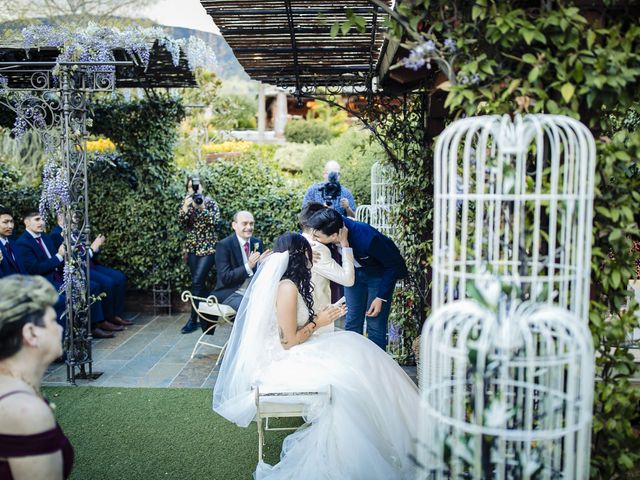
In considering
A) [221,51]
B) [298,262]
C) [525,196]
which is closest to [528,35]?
[525,196]

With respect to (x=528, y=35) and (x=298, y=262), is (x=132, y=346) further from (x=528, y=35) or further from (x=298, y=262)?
(x=528, y=35)

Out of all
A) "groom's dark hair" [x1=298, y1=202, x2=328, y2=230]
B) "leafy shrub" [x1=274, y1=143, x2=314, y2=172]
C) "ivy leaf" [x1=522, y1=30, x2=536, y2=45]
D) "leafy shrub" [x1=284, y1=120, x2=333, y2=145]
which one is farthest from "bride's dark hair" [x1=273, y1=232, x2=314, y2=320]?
"leafy shrub" [x1=284, y1=120, x2=333, y2=145]

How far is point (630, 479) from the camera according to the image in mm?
3588

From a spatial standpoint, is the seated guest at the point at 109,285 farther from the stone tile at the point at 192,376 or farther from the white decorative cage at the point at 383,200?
the white decorative cage at the point at 383,200

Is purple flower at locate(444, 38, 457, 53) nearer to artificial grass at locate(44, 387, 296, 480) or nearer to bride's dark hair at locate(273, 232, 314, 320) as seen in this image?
bride's dark hair at locate(273, 232, 314, 320)

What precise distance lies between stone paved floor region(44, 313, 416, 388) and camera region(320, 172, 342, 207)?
6.28ft

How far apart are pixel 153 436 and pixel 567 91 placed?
3544 mm

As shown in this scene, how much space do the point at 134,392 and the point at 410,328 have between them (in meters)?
Answer: 2.50

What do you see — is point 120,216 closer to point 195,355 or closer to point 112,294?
point 112,294

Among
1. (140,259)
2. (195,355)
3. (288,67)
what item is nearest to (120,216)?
(140,259)

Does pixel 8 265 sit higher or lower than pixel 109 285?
higher

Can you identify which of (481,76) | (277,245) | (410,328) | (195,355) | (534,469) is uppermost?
(481,76)

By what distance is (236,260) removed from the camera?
6.79 m

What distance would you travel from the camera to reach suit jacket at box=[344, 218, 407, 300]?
5324 mm
